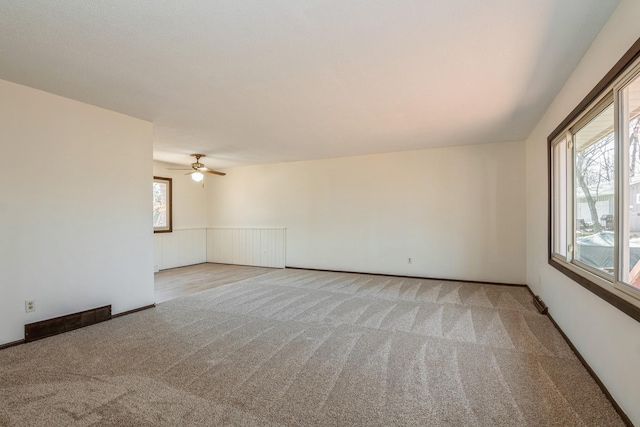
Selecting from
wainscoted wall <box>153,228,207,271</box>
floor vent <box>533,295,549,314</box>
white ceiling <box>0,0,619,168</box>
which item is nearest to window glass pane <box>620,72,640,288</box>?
white ceiling <box>0,0,619,168</box>

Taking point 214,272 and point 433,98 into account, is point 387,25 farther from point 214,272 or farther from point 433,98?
point 214,272

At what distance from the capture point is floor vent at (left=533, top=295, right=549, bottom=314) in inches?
135

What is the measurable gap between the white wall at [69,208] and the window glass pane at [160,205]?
9.88ft

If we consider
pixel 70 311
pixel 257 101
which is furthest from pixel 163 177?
pixel 257 101

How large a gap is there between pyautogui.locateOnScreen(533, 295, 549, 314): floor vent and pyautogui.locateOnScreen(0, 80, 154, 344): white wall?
4.93m

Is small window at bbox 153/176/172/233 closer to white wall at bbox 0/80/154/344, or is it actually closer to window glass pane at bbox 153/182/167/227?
window glass pane at bbox 153/182/167/227

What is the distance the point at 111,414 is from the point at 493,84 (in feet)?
12.9

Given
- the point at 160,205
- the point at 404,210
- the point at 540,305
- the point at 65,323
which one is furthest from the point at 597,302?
the point at 160,205

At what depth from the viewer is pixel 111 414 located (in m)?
1.78

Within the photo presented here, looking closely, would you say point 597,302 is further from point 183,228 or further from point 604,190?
point 183,228

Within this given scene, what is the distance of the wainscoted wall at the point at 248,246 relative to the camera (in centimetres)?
693

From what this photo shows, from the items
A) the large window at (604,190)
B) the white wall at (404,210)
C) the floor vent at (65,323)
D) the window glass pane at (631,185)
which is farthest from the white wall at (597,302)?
the floor vent at (65,323)

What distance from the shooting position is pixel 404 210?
562cm

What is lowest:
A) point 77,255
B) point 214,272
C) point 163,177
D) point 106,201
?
point 214,272
